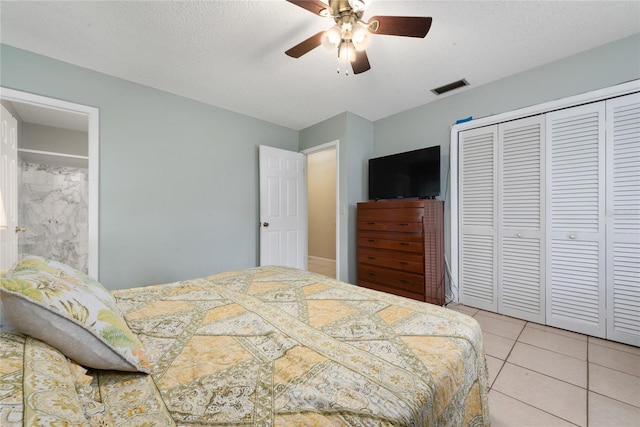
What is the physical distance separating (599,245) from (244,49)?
338 centimetres

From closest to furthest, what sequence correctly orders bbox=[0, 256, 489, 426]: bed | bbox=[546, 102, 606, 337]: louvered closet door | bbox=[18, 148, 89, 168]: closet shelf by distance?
bbox=[0, 256, 489, 426]: bed
bbox=[546, 102, 606, 337]: louvered closet door
bbox=[18, 148, 89, 168]: closet shelf

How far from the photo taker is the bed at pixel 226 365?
22.5 inches

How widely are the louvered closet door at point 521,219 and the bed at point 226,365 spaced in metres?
1.93

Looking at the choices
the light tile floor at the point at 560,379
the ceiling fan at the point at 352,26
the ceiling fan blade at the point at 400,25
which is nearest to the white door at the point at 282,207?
the ceiling fan at the point at 352,26

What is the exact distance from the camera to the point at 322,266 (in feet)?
17.0

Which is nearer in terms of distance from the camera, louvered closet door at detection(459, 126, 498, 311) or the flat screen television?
louvered closet door at detection(459, 126, 498, 311)

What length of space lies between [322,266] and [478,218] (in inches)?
121

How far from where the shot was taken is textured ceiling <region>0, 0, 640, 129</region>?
1.75 m

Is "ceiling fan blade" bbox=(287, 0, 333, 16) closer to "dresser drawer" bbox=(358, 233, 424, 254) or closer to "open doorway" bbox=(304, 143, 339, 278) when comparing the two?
"dresser drawer" bbox=(358, 233, 424, 254)

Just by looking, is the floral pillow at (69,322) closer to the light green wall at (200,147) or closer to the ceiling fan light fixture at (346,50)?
the ceiling fan light fixture at (346,50)

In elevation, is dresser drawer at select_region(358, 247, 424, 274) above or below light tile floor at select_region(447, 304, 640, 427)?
above

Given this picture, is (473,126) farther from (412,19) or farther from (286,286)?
(286,286)

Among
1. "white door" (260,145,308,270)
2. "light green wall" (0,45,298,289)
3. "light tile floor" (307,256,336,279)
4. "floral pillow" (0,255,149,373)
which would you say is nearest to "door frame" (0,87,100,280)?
"light green wall" (0,45,298,289)

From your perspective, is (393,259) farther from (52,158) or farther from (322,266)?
(52,158)
